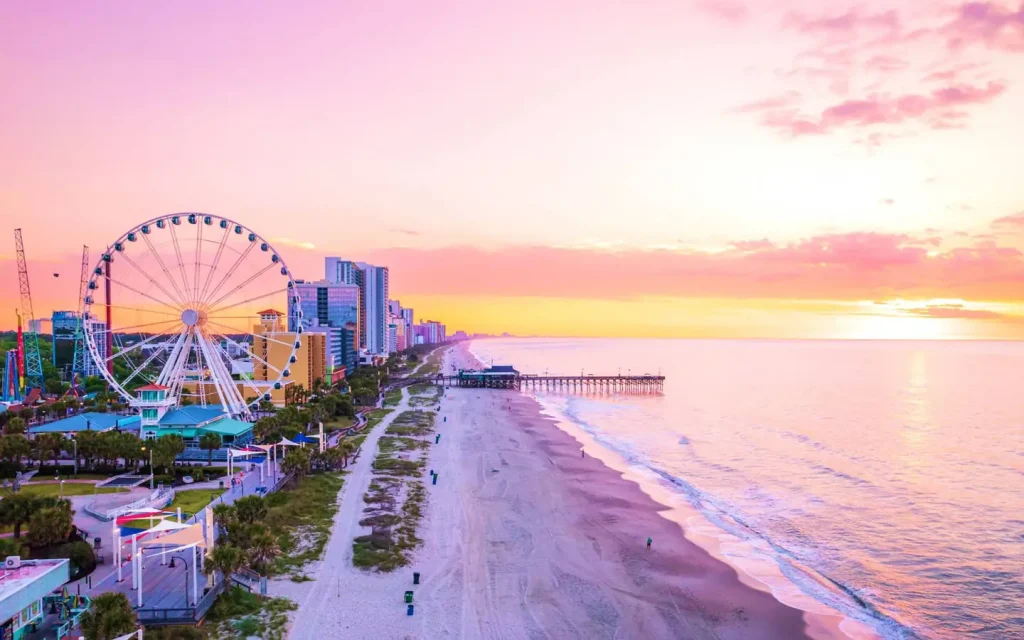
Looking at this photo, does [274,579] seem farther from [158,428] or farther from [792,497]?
[792,497]

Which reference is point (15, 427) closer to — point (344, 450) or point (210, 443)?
point (210, 443)

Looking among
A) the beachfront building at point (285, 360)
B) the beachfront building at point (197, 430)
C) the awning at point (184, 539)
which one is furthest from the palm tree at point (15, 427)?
the awning at point (184, 539)

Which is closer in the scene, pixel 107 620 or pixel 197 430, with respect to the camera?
pixel 107 620

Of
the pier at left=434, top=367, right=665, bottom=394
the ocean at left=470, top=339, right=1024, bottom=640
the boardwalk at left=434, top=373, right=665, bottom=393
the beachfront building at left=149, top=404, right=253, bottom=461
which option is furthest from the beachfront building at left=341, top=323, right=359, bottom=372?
the beachfront building at left=149, top=404, right=253, bottom=461

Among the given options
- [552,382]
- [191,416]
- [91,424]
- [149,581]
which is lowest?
[552,382]

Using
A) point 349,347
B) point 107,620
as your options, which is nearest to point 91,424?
point 107,620

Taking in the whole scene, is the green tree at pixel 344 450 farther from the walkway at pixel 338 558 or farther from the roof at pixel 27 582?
the roof at pixel 27 582
